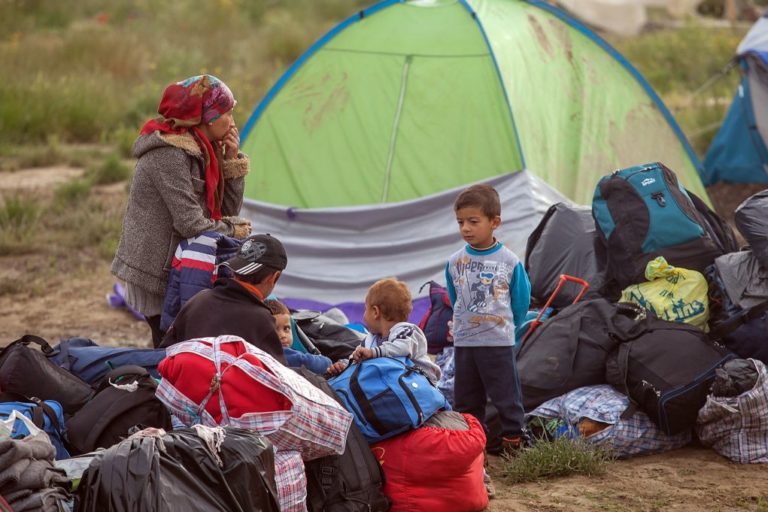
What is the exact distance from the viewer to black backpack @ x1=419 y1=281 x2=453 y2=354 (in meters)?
6.19

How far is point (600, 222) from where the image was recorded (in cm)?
620

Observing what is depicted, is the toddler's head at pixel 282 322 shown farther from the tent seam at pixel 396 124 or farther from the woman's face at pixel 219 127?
the tent seam at pixel 396 124

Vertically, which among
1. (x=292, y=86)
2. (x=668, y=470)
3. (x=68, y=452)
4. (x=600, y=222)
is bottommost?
(x=668, y=470)

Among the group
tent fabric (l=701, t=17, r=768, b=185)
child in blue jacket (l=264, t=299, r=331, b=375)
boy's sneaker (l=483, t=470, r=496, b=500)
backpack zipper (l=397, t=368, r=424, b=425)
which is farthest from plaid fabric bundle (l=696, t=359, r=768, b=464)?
tent fabric (l=701, t=17, r=768, b=185)

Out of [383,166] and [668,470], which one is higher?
[383,166]

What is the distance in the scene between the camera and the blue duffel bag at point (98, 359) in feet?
15.9

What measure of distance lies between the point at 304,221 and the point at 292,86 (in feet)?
3.43

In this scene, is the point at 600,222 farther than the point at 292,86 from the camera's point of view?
No

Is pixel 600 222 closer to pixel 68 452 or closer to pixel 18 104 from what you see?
pixel 68 452

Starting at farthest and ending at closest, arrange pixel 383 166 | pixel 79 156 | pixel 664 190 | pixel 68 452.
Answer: pixel 79 156, pixel 383 166, pixel 664 190, pixel 68 452

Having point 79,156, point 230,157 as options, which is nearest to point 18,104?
point 79,156

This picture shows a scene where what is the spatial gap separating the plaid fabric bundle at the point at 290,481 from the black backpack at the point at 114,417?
48cm

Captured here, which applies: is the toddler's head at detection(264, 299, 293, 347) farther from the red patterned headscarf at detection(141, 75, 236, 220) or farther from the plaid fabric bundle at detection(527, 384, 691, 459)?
the plaid fabric bundle at detection(527, 384, 691, 459)

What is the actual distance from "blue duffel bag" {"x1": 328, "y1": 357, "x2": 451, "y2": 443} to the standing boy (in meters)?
0.71
